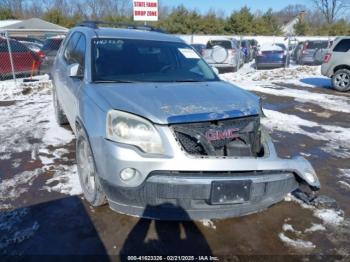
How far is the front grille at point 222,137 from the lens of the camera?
9.25 ft

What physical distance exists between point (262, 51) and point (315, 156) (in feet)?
47.1

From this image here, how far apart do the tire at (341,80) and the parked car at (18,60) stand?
11.0 m

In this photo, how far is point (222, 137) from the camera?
9.57 feet

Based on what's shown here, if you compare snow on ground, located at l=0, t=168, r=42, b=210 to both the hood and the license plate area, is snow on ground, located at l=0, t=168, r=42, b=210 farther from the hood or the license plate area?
the license plate area

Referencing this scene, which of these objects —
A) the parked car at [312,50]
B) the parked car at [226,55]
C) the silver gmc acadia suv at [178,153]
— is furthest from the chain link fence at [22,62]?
the parked car at [312,50]

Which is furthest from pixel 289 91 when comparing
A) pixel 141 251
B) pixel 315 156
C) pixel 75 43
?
pixel 141 251

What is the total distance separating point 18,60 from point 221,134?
478 inches

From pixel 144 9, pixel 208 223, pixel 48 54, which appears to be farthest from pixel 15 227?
pixel 48 54

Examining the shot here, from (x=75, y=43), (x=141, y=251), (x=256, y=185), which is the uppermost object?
(x=75, y=43)

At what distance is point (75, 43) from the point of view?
480 cm

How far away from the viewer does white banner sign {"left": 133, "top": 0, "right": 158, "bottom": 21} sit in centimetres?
1227

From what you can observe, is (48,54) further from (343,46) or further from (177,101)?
(177,101)

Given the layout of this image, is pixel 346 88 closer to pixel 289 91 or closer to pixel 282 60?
pixel 289 91

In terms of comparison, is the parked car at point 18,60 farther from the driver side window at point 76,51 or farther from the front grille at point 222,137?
the front grille at point 222,137
